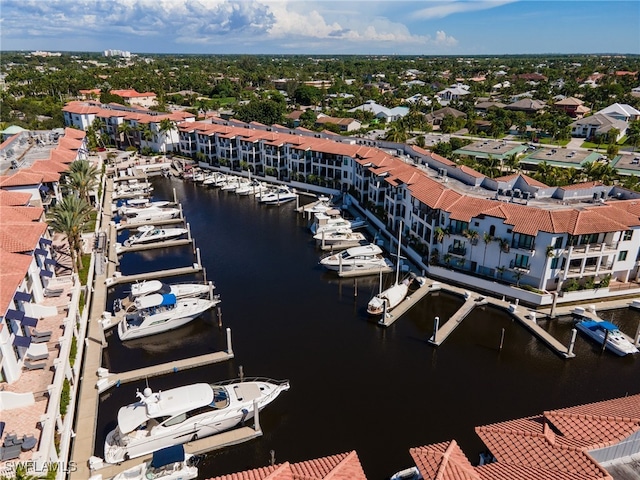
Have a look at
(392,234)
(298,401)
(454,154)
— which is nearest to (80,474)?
(298,401)

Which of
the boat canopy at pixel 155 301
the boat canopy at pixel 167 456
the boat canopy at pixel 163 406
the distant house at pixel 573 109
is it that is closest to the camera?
the boat canopy at pixel 167 456

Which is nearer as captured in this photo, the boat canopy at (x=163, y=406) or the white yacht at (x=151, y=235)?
the boat canopy at (x=163, y=406)

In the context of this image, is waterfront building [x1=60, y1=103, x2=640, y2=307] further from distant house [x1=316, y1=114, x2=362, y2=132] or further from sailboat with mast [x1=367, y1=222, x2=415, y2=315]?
distant house [x1=316, y1=114, x2=362, y2=132]

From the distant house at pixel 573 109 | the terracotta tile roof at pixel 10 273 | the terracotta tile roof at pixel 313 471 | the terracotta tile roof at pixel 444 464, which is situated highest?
Result: the distant house at pixel 573 109

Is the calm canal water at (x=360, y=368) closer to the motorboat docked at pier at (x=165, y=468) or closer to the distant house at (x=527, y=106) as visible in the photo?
the motorboat docked at pier at (x=165, y=468)

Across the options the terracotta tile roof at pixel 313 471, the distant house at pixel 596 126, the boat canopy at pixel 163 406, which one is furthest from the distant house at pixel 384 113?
the terracotta tile roof at pixel 313 471

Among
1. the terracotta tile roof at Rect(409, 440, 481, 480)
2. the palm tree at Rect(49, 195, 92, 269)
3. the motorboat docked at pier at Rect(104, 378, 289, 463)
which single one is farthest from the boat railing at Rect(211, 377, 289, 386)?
the palm tree at Rect(49, 195, 92, 269)

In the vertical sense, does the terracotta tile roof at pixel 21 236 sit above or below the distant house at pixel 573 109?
below
